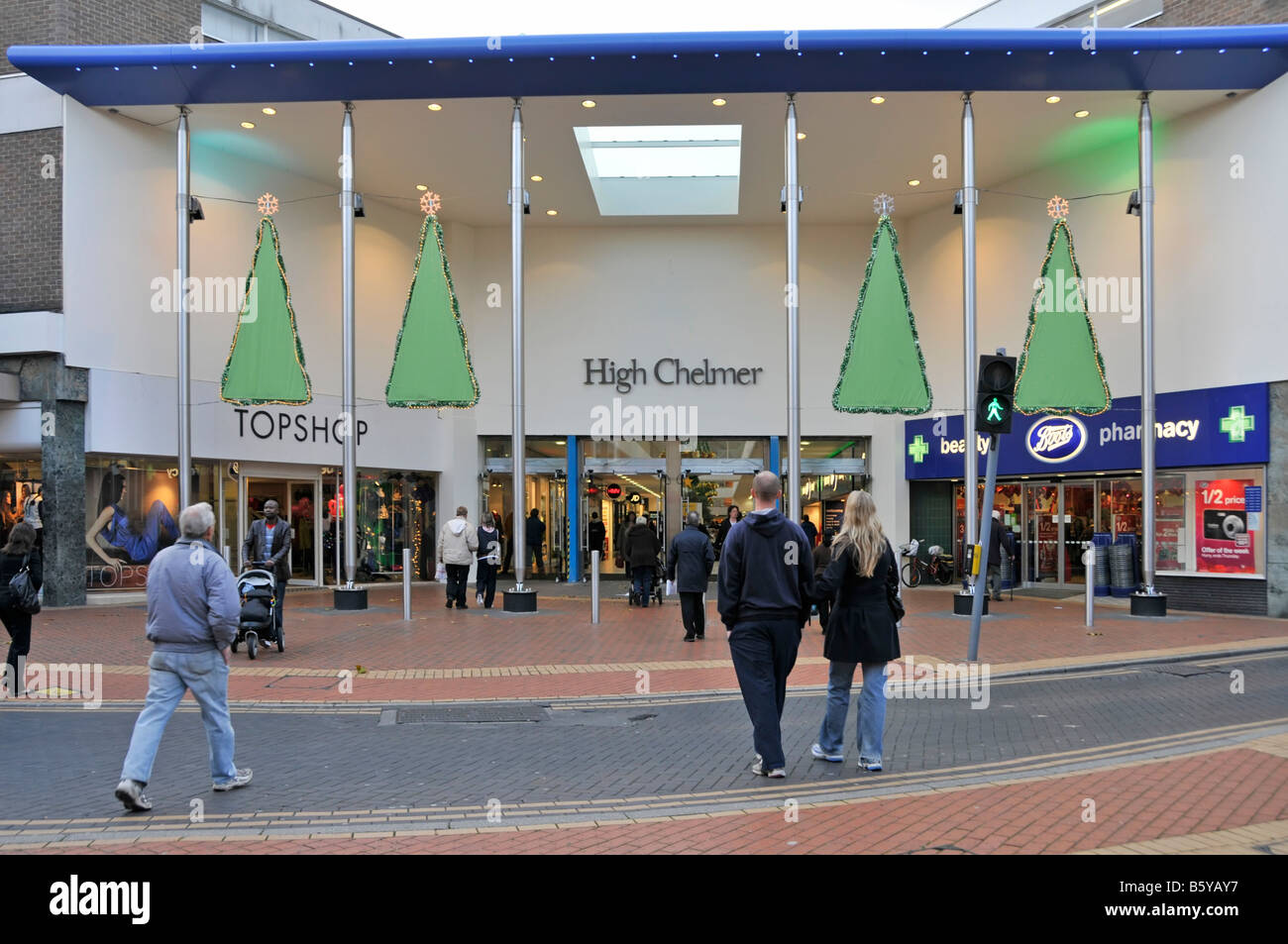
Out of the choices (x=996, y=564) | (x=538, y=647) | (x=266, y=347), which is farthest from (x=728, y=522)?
(x=266, y=347)

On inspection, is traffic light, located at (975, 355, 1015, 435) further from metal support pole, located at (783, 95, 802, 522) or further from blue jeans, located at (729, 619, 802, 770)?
metal support pole, located at (783, 95, 802, 522)

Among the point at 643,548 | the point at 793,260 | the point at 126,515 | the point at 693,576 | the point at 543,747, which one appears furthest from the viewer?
the point at 126,515

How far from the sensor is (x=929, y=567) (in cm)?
2372

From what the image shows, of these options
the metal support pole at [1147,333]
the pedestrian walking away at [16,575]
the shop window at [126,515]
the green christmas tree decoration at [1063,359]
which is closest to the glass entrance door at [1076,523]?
the green christmas tree decoration at [1063,359]

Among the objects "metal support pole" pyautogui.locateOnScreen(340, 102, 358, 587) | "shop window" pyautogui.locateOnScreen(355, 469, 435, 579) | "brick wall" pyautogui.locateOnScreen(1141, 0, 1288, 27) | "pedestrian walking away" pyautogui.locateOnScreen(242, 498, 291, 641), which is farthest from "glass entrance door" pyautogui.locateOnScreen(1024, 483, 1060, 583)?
"pedestrian walking away" pyautogui.locateOnScreen(242, 498, 291, 641)

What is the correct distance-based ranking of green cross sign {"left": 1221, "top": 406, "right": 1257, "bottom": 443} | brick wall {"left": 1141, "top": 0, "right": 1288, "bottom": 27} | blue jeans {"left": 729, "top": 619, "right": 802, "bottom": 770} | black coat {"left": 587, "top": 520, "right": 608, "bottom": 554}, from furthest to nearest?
black coat {"left": 587, "top": 520, "right": 608, "bottom": 554}
brick wall {"left": 1141, "top": 0, "right": 1288, "bottom": 27}
green cross sign {"left": 1221, "top": 406, "right": 1257, "bottom": 443}
blue jeans {"left": 729, "top": 619, "right": 802, "bottom": 770}

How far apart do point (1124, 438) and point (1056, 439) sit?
1.58m

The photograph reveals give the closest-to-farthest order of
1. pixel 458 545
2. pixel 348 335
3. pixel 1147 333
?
pixel 1147 333
pixel 458 545
pixel 348 335

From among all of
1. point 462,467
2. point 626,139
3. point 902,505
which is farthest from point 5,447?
point 902,505

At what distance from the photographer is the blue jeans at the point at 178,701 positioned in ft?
19.1

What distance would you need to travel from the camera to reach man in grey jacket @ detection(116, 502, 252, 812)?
5.96 m

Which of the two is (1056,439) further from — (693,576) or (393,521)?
(393,521)

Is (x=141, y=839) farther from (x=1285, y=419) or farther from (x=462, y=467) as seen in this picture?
(x=462, y=467)

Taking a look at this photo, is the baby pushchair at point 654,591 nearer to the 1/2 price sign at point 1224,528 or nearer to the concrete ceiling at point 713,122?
the concrete ceiling at point 713,122
